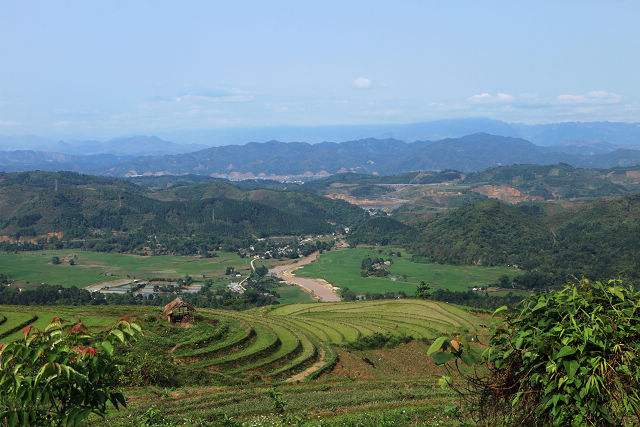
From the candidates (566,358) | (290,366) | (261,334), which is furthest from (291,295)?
(566,358)

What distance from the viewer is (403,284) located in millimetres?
123375

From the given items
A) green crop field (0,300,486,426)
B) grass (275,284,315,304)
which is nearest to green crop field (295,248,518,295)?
grass (275,284,315,304)

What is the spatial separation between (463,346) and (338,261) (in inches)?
5782

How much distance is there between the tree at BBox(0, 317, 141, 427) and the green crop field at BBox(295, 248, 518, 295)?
4345 inches

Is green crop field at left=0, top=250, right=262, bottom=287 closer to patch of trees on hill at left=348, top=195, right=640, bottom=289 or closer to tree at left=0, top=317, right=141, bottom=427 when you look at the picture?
patch of trees on hill at left=348, top=195, right=640, bottom=289

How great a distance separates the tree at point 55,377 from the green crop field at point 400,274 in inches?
4345

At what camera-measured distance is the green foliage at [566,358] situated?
22.0ft

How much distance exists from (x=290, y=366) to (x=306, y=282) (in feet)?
299

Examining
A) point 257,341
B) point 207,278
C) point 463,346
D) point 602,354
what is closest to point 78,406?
point 463,346

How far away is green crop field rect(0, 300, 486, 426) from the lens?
824 inches

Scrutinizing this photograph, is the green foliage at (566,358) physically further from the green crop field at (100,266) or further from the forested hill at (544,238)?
the green crop field at (100,266)

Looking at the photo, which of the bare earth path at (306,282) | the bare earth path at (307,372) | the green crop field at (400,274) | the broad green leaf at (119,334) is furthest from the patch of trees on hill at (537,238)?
the broad green leaf at (119,334)

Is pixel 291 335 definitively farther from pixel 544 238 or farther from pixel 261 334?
pixel 544 238

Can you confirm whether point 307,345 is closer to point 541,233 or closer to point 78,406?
point 78,406
